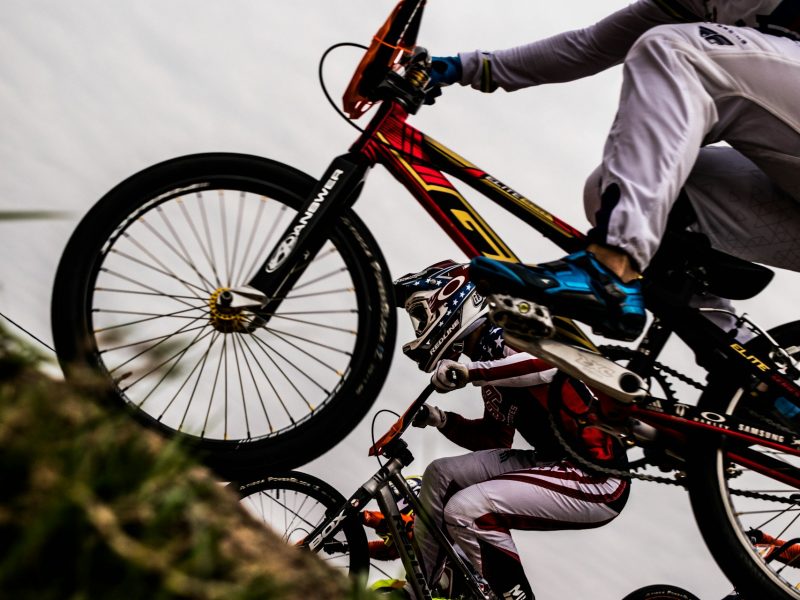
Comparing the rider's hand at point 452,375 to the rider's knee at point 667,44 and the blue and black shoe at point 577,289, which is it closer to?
the blue and black shoe at point 577,289

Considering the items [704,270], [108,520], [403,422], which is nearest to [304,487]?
[403,422]

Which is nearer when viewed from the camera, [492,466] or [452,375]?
[452,375]

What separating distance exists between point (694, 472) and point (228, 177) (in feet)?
5.36

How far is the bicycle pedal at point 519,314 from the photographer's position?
2.18 m

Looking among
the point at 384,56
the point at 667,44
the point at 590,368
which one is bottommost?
the point at 590,368

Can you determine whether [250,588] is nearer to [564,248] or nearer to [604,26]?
[564,248]

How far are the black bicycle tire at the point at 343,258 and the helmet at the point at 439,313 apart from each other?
182 cm

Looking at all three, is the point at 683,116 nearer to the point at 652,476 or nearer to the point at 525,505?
the point at 652,476

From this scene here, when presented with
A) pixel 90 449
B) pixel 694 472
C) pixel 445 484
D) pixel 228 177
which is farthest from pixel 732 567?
pixel 445 484

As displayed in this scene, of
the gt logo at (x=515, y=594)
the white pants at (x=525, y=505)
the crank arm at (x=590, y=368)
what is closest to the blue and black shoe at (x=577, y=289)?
the crank arm at (x=590, y=368)

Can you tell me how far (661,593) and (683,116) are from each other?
336 centimetres

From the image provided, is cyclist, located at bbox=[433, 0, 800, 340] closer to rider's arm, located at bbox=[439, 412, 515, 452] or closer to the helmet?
the helmet

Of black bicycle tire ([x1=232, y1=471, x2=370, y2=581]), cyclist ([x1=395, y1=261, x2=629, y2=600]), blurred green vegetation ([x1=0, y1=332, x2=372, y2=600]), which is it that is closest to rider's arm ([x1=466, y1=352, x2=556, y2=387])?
cyclist ([x1=395, y1=261, x2=629, y2=600])

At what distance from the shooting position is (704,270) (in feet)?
8.48
